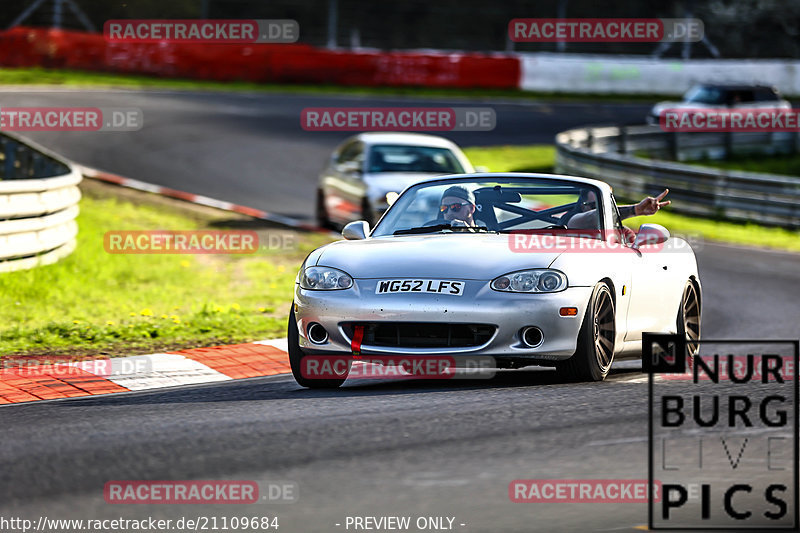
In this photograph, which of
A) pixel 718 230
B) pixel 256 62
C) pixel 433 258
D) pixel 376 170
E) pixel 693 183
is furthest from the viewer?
pixel 256 62

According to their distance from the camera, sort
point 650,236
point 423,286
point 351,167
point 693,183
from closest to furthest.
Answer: point 423,286
point 650,236
point 351,167
point 693,183

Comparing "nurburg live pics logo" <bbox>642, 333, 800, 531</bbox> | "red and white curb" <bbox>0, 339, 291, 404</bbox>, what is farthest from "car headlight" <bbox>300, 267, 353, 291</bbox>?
"nurburg live pics logo" <bbox>642, 333, 800, 531</bbox>

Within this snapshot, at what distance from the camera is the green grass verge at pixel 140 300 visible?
33.4 feet

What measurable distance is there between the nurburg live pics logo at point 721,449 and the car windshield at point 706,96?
2465cm

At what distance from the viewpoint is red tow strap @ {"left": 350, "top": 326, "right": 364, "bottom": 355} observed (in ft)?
24.3

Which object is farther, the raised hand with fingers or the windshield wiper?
the raised hand with fingers

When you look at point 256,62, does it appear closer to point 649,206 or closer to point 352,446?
point 649,206

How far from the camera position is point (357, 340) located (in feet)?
24.4

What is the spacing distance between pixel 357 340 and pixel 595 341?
4.39 ft

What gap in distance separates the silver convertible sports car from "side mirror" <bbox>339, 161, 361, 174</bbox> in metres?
8.78

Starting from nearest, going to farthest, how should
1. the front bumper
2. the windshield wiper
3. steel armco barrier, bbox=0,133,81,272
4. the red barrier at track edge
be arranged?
1. the front bumper
2. the windshield wiper
3. steel armco barrier, bbox=0,133,81,272
4. the red barrier at track edge

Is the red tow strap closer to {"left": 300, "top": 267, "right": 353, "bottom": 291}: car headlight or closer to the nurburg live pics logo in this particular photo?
{"left": 300, "top": 267, "right": 353, "bottom": 291}: car headlight

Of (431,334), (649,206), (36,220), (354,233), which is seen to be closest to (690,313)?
(649,206)

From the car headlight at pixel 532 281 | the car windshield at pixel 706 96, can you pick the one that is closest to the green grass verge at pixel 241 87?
the car windshield at pixel 706 96
